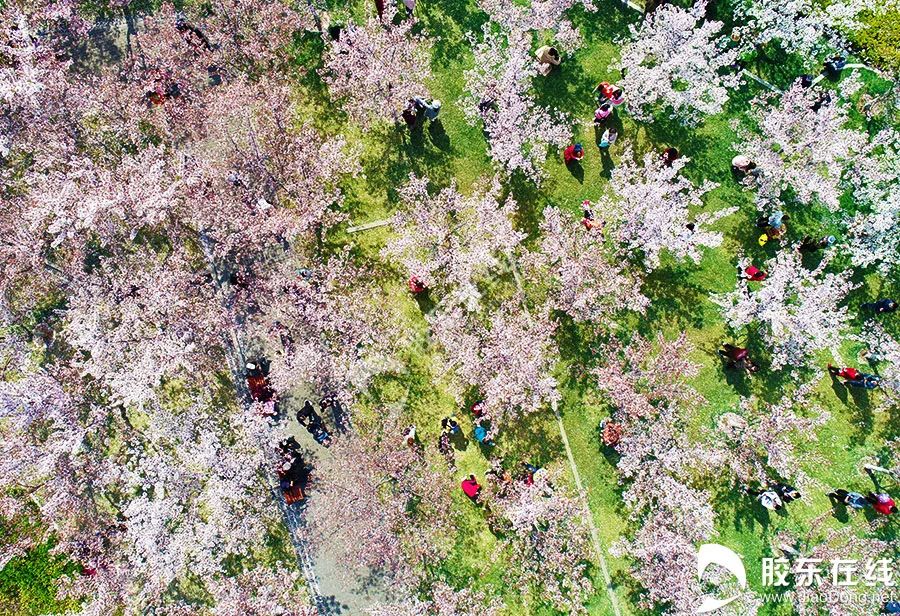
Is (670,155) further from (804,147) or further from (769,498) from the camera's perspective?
(769,498)

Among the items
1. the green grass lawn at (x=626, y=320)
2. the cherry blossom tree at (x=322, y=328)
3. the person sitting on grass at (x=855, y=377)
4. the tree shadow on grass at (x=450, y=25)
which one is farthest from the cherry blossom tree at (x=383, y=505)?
the person sitting on grass at (x=855, y=377)

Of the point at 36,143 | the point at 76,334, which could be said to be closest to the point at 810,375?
the point at 76,334

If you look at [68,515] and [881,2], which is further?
[881,2]

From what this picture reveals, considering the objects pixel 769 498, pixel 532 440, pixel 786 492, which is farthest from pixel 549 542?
pixel 786 492

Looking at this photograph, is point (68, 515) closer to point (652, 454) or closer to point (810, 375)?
point (652, 454)

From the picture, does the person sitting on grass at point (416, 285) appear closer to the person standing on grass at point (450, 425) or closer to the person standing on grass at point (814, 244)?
the person standing on grass at point (450, 425)

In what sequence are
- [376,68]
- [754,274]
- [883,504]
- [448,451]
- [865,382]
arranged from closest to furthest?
[376,68] → [883,504] → [865,382] → [754,274] → [448,451]

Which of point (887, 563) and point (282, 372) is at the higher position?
point (282, 372)

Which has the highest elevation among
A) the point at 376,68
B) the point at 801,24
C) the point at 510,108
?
the point at 801,24

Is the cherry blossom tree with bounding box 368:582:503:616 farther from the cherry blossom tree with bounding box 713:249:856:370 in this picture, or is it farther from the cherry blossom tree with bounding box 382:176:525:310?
the cherry blossom tree with bounding box 713:249:856:370
